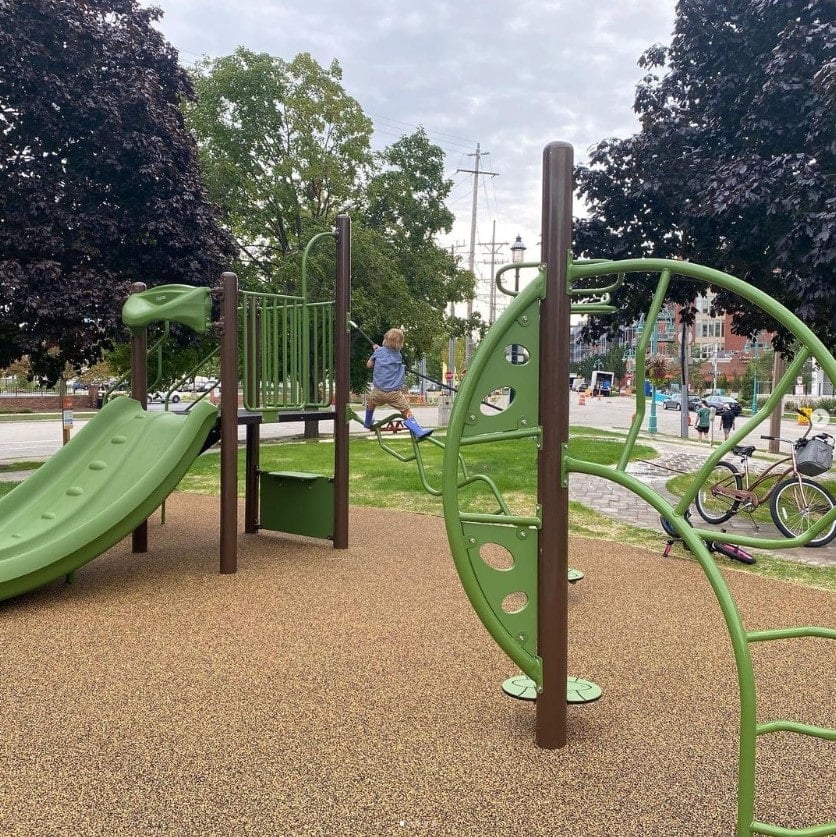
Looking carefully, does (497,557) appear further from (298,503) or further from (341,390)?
(341,390)

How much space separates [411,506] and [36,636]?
478cm

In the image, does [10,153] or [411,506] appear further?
[10,153]

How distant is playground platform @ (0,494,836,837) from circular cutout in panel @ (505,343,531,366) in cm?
132

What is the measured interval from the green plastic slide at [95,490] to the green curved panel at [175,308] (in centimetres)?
64

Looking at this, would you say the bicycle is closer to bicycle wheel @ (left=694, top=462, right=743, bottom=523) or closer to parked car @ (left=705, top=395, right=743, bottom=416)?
bicycle wheel @ (left=694, top=462, right=743, bottom=523)

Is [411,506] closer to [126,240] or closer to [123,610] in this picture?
[123,610]

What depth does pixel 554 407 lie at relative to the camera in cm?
234

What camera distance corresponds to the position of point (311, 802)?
217cm

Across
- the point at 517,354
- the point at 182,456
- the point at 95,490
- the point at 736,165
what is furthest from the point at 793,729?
the point at 736,165

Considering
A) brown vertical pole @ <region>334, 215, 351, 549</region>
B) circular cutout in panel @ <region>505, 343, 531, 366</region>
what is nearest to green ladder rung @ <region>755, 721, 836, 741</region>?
circular cutout in panel @ <region>505, 343, 531, 366</region>

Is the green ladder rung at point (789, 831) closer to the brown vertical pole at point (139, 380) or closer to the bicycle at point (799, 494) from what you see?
the bicycle at point (799, 494)

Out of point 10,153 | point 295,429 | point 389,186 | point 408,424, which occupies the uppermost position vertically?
point 389,186

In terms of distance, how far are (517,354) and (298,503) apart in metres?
3.87

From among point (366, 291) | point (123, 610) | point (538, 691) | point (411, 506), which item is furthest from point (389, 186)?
point (538, 691)
